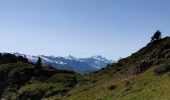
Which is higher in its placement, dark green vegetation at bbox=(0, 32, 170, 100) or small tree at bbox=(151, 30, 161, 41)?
small tree at bbox=(151, 30, 161, 41)

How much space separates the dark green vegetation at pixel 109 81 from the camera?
194 feet

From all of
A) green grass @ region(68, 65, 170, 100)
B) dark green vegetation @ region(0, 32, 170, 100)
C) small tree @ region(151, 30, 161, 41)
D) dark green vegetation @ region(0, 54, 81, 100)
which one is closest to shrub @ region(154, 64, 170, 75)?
dark green vegetation @ region(0, 32, 170, 100)

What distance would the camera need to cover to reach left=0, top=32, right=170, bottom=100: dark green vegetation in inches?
2329

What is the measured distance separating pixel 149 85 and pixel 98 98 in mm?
11057

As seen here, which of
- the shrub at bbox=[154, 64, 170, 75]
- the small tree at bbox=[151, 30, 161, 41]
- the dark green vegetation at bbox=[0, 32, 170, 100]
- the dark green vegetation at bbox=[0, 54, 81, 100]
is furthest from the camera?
the small tree at bbox=[151, 30, 161, 41]

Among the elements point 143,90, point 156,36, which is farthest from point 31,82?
point 143,90

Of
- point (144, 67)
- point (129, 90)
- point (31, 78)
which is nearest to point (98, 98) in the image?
point (129, 90)

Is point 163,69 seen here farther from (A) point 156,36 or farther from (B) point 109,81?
(A) point 156,36

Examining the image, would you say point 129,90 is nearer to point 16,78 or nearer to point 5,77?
point 16,78

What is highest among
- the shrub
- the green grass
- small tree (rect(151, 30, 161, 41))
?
small tree (rect(151, 30, 161, 41))

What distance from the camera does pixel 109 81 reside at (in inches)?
3583

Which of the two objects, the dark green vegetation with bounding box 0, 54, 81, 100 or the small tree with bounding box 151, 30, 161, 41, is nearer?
the dark green vegetation with bounding box 0, 54, 81, 100

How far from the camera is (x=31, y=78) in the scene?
153500 mm

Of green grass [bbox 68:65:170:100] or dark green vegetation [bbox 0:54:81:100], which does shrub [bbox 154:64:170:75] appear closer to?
green grass [bbox 68:65:170:100]
